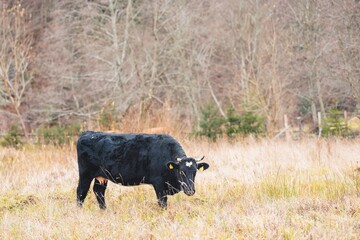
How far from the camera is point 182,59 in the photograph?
2383cm

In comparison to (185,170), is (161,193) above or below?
below

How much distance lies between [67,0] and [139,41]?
472cm

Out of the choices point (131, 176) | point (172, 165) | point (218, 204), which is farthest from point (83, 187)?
point (218, 204)

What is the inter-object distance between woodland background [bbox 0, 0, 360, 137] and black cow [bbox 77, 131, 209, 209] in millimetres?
11224

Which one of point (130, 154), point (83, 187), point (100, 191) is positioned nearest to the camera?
point (130, 154)

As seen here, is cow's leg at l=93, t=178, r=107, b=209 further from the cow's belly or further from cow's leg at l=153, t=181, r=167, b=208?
cow's leg at l=153, t=181, r=167, b=208

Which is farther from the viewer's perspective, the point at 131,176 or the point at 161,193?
the point at 131,176

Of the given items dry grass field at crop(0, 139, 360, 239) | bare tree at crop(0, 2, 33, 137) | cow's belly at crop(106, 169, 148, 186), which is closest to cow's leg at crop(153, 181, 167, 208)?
dry grass field at crop(0, 139, 360, 239)

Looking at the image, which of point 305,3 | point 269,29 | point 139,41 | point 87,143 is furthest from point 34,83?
point 87,143

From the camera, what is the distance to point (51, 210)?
21.2ft

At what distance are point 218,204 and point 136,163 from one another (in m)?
1.23

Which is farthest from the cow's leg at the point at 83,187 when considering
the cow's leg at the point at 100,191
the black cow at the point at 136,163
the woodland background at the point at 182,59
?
the woodland background at the point at 182,59

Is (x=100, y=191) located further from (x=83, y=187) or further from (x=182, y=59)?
(x=182, y=59)

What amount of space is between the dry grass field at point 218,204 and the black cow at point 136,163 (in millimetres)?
301
